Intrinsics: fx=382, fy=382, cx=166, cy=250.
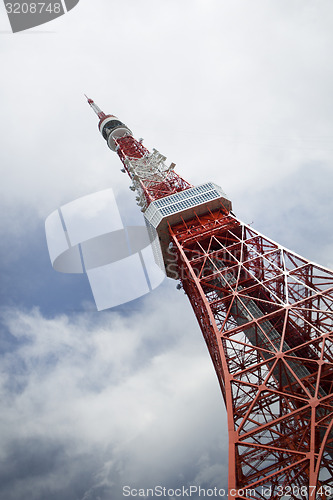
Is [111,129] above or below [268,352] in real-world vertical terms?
above

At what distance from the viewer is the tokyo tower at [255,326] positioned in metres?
19.0

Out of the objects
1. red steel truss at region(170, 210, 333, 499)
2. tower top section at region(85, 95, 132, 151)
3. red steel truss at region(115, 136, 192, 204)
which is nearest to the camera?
red steel truss at region(170, 210, 333, 499)

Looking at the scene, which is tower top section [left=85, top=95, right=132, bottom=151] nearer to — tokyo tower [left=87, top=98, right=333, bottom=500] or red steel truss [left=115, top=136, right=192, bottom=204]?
red steel truss [left=115, top=136, right=192, bottom=204]

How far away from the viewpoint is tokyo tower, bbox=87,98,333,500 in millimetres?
18969

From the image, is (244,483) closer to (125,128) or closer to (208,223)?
(208,223)

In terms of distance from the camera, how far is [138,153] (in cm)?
6212

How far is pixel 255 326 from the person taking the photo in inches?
984

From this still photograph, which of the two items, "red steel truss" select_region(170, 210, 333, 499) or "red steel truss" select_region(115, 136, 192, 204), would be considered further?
"red steel truss" select_region(115, 136, 192, 204)

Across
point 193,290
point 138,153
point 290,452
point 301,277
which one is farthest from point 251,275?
point 138,153

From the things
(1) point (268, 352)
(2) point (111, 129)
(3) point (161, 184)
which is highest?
(2) point (111, 129)

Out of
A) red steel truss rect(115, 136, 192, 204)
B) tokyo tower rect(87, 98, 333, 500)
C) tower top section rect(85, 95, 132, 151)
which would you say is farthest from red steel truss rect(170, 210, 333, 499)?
tower top section rect(85, 95, 132, 151)

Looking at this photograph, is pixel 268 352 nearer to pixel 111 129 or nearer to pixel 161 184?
pixel 161 184

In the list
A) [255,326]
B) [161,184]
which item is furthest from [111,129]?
[255,326]

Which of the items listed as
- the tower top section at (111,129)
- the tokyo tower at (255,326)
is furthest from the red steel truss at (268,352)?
the tower top section at (111,129)
